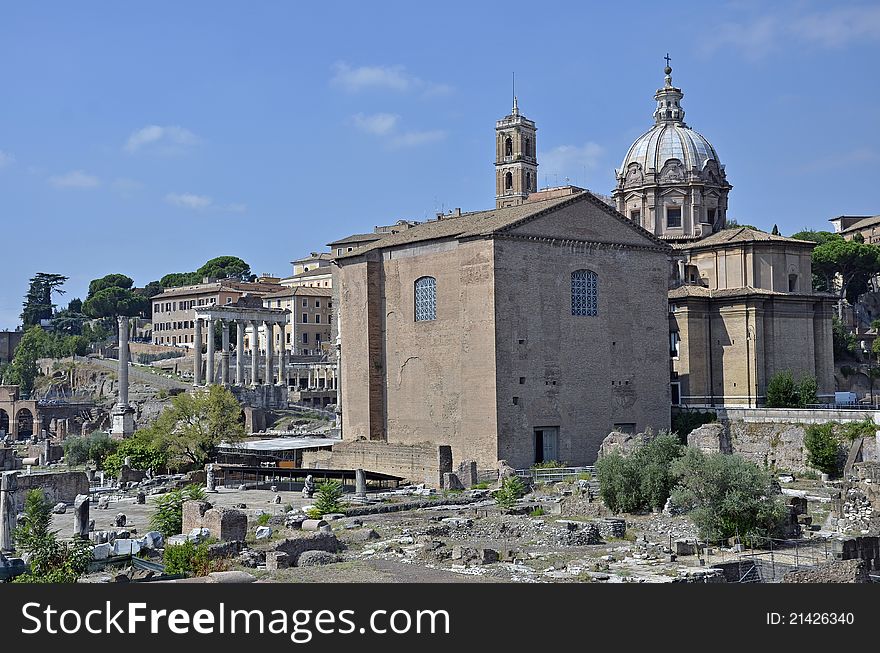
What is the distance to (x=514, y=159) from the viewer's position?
284 ft

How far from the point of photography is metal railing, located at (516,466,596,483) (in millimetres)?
37500

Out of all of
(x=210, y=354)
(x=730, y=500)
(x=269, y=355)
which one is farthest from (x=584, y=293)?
(x=269, y=355)

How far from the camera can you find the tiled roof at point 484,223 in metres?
41.1

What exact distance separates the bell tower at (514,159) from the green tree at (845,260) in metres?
21.8

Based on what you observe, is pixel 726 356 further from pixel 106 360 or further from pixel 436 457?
pixel 106 360

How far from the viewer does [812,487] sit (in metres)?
34.7

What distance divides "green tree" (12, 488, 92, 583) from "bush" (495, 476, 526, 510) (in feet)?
40.5

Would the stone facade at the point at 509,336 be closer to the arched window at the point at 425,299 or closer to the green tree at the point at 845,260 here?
the arched window at the point at 425,299

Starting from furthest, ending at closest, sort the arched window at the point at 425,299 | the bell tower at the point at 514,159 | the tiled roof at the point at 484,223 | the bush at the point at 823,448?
the bell tower at the point at 514,159, the arched window at the point at 425,299, the tiled roof at the point at 484,223, the bush at the point at 823,448

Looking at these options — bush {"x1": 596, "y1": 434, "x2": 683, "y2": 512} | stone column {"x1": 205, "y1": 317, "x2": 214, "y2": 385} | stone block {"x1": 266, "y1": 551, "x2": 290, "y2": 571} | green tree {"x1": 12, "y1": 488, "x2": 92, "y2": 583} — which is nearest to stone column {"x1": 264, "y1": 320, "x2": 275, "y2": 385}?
stone column {"x1": 205, "y1": 317, "x2": 214, "y2": 385}

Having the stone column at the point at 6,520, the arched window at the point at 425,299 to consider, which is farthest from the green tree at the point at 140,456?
the stone column at the point at 6,520

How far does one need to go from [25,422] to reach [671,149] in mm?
48485
